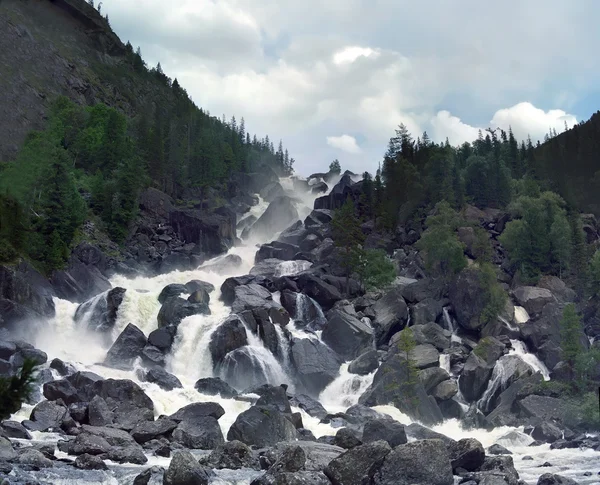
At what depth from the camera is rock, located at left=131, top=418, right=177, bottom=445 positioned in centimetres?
3969

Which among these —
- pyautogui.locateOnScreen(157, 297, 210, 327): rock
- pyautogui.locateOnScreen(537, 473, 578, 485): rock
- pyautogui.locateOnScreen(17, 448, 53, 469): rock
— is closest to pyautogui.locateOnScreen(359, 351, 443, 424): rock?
pyautogui.locateOnScreen(157, 297, 210, 327): rock

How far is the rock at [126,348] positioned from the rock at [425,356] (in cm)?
2781

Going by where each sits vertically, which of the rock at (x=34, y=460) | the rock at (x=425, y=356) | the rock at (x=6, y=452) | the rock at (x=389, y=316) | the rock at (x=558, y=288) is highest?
the rock at (x=558, y=288)

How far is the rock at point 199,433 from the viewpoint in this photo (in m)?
40.9

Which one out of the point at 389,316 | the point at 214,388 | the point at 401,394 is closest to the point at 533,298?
the point at 389,316

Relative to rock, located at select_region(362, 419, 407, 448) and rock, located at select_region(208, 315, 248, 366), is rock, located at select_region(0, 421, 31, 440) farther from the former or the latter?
rock, located at select_region(208, 315, 248, 366)

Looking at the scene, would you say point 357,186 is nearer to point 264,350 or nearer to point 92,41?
point 264,350

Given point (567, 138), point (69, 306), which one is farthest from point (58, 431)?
point (567, 138)

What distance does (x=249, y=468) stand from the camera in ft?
114

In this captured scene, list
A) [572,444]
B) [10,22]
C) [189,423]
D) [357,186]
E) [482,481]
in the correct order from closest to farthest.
→ [482,481]
[189,423]
[572,444]
[357,186]
[10,22]

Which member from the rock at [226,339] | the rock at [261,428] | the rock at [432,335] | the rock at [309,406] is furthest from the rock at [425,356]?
the rock at [261,428]

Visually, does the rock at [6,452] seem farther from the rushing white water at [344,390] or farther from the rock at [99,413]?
the rushing white water at [344,390]

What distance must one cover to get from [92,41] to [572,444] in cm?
17325

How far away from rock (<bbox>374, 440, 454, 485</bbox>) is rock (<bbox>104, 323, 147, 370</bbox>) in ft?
120
